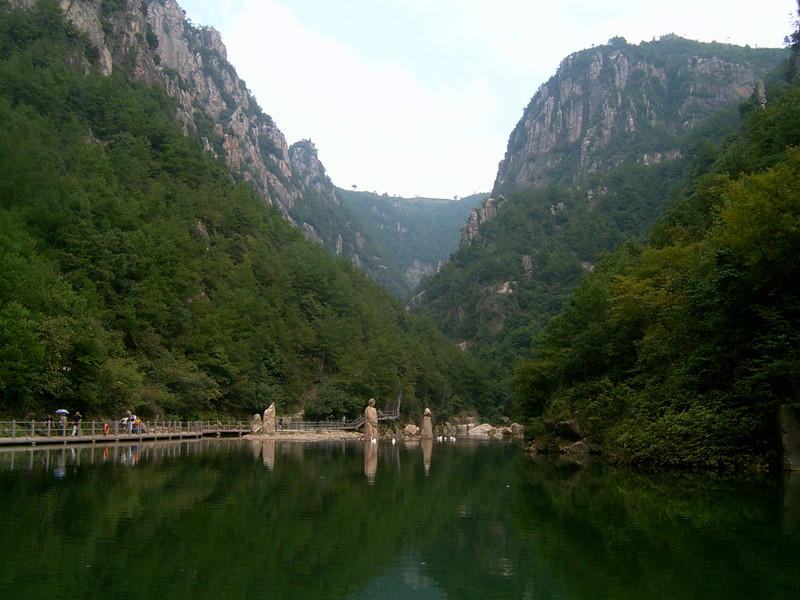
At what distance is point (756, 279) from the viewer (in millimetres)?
21500

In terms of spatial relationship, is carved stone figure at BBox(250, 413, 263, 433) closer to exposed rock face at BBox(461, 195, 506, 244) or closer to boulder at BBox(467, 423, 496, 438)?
boulder at BBox(467, 423, 496, 438)

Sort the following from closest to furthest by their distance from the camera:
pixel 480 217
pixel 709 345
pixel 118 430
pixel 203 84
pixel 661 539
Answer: pixel 661 539 < pixel 709 345 < pixel 118 430 < pixel 203 84 < pixel 480 217

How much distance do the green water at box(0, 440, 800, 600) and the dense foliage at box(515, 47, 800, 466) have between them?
332 cm

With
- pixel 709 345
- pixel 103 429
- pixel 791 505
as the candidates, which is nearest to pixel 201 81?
pixel 103 429

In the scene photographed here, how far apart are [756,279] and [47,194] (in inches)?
1897

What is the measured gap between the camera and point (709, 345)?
24172 mm

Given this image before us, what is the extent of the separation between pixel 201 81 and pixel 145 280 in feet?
342

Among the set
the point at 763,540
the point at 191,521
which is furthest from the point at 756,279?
the point at 191,521

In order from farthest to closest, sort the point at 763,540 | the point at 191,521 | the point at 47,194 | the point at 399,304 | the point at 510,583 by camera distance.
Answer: the point at 399,304 < the point at 47,194 < the point at 191,521 < the point at 763,540 < the point at 510,583

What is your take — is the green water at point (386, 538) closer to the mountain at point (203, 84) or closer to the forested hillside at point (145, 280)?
the forested hillside at point (145, 280)

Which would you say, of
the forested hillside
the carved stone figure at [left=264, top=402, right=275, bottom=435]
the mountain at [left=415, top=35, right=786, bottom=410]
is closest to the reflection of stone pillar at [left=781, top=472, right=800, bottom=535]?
the forested hillside

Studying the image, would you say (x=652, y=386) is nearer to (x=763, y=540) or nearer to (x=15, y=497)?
(x=763, y=540)

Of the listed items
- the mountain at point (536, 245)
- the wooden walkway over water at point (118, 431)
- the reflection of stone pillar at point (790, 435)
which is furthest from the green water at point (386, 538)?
the mountain at point (536, 245)

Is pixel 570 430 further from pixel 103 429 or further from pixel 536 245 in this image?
pixel 536 245
